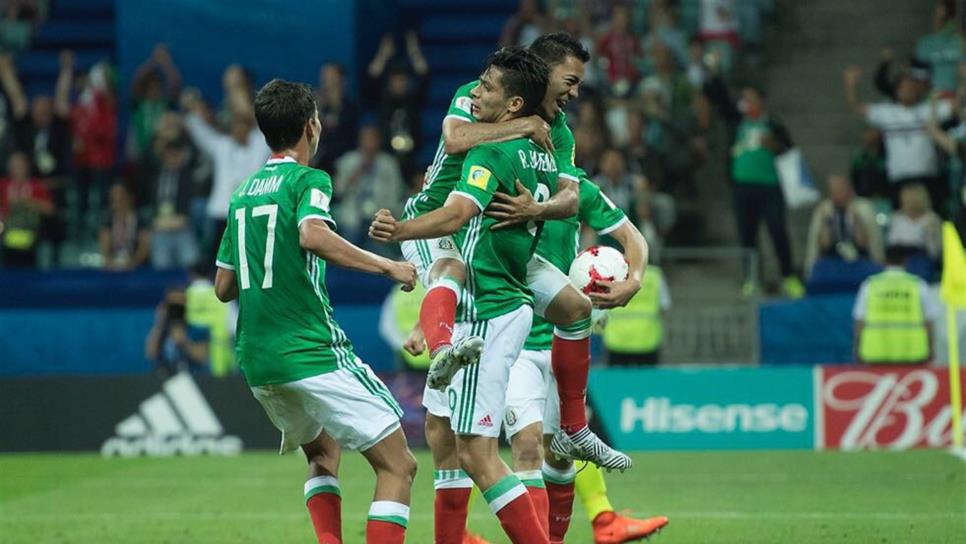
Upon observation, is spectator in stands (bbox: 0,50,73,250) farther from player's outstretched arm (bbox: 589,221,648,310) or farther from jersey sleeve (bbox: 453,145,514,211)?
jersey sleeve (bbox: 453,145,514,211)

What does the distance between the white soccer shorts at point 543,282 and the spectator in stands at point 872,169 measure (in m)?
11.3

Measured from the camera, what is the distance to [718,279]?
19.2 meters

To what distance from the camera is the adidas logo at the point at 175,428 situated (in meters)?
16.4

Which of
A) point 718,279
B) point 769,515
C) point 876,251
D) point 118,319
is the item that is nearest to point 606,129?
point 718,279

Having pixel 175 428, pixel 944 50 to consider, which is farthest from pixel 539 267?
pixel 944 50

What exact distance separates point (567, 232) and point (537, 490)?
1395mm

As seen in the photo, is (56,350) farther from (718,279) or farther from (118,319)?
(718,279)

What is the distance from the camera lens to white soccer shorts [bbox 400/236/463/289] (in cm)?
778

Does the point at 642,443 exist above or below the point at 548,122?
below

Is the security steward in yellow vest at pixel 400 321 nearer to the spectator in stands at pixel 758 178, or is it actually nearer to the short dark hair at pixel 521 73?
the spectator in stands at pixel 758 178

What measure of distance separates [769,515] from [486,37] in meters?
13.5

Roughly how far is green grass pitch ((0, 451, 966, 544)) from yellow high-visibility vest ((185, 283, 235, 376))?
182 centimetres

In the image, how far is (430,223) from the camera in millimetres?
7258

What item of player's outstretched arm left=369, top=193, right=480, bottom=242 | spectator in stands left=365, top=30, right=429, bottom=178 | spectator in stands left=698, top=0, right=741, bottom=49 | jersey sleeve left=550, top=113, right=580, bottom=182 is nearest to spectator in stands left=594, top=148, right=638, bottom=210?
spectator in stands left=365, top=30, right=429, bottom=178
